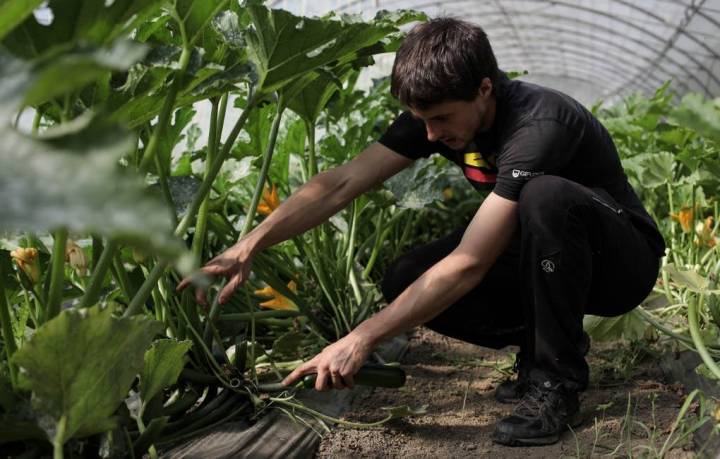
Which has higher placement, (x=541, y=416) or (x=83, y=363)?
(x=83, y=363)

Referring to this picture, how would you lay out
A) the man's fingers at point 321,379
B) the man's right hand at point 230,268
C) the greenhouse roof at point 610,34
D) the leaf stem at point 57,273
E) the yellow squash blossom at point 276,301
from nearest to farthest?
1. the leaf stem at point 57,273
2. the man's fingers at point 321,379
3. the man's right hand at point 230,268
4. the yellow squash blossom at point 276,301
5. the greenhouse roof at point 610,34

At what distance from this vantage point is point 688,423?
1580 mm

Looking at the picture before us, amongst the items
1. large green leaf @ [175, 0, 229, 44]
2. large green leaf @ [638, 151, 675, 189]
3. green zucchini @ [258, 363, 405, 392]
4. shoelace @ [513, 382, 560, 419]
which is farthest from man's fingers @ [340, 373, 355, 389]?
large green leaf @ [638, 151, 675, 189]

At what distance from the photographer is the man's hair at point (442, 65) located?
5.40 ft

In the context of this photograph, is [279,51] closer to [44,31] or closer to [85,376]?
[44,31]

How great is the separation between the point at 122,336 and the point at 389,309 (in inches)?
25.3

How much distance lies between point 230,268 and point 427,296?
1.29ft

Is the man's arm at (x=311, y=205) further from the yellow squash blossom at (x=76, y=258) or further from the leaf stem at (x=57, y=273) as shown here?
the leaf stem at (x=57, y=273)

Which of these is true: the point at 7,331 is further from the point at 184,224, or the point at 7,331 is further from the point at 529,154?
the point at 529,154

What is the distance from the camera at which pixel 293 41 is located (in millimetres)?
1383

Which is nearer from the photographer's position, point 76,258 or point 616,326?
point 76,258

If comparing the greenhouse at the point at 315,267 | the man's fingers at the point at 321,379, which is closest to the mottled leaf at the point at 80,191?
the greenhouse at the point at 315,267

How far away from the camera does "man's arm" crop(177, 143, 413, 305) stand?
64.3 inches

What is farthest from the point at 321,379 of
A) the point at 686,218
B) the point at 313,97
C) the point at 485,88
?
the point at 686,218
